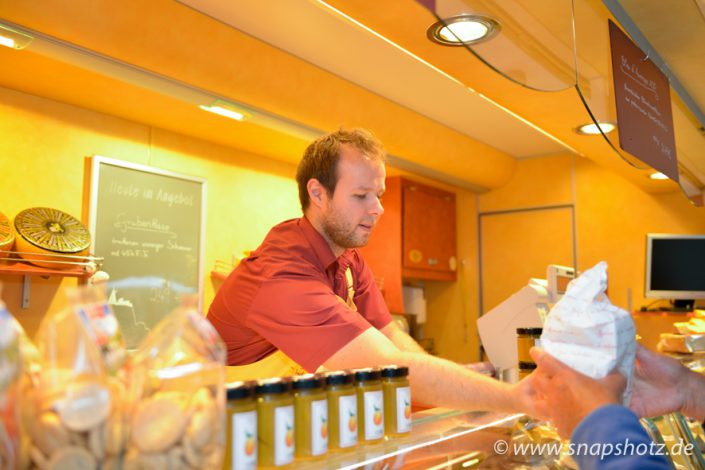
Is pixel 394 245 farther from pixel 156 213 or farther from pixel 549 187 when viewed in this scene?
pixel 156 213

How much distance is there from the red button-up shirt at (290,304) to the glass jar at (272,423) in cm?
52

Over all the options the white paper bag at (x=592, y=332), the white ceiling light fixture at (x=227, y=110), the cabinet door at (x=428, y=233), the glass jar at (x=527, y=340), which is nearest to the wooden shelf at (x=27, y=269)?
the white ceiling light fixture at (x=227, y=110)

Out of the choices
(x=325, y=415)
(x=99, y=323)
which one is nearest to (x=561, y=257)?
(x=325, y=415)

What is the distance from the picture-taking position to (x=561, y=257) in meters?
5.43

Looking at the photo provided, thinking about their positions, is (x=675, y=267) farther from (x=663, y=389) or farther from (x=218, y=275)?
(x=663, y=389)

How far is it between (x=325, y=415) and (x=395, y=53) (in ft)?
9.36

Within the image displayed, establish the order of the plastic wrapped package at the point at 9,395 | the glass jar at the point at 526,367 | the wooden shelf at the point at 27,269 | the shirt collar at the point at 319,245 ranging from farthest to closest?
the wooden shelf at the point at 27,269 < the shirt collar at the point at 319,245 < the glass jar at the point at 526,367 < the plastic wrapped package at the point at 9,395

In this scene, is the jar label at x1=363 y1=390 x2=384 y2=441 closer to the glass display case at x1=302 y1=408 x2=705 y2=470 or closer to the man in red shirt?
the glass display case at x1=302 y1=408 x2=705 y2=470

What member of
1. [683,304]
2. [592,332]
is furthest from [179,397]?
[683,304]

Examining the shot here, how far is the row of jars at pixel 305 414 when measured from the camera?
3.07 ft

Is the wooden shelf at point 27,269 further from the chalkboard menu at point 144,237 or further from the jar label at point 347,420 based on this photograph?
the jar label at point 347,420

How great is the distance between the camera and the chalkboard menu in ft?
11.1

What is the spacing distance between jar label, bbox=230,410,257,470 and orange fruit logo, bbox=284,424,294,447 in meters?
0.08

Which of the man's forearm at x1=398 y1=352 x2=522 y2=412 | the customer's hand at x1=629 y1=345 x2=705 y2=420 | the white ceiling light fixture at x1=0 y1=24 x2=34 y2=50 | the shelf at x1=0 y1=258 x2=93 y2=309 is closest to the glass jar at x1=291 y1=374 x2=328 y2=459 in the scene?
the man's forearm at x1=398 y1=352 x2=522 y2=412
